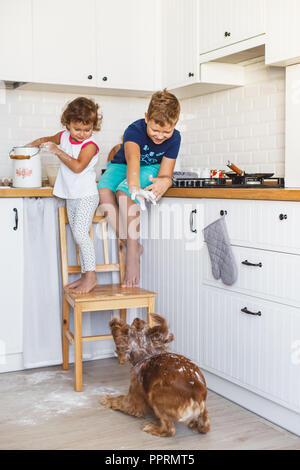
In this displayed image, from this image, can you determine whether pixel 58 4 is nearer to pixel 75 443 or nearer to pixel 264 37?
pixel 264 37

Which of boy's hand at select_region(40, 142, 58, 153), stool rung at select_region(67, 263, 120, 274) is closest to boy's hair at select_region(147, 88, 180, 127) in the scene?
boy's hand at select_region(40, 142, 58, 153)

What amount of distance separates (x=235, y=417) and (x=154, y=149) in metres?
1.43

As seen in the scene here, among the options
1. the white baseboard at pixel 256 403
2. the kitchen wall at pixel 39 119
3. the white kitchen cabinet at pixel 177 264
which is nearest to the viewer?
the white baseboard at pixel 256 403

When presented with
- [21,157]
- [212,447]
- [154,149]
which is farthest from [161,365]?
[21,157]

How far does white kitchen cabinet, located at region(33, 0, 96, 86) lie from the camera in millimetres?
3559

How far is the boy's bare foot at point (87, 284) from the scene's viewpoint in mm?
2928

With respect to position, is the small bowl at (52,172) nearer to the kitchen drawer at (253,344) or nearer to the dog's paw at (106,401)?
the kitchen drawer at (253,344)

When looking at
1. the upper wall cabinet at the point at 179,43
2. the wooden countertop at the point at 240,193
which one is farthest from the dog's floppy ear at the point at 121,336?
the upper wall cabinet at the point at 179,43

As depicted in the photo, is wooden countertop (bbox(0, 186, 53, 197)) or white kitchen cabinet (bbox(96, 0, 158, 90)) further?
white kitchen cabinet (bbox(96, 0, 158, 90))

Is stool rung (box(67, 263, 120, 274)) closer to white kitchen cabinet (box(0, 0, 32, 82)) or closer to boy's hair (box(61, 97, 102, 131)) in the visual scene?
boy's hair (box(61, 97, 102, 131))

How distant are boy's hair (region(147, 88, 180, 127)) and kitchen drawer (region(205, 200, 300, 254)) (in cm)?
48

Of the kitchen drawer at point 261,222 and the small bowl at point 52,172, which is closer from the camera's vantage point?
the kitchen drawer at point 261,222

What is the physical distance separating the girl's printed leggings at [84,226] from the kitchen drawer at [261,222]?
0.68m

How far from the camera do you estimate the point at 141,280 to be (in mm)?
3424
